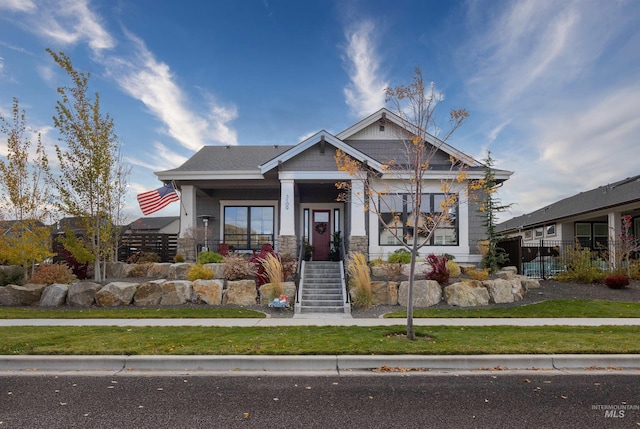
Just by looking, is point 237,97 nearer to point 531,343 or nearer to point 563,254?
point 531,343

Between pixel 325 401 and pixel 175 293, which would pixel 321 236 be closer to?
pixel 175 293

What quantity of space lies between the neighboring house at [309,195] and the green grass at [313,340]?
20.3 feet

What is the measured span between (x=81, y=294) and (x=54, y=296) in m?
0.90

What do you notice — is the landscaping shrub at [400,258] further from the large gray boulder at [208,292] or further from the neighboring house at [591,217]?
the neighboring house at [591,217]

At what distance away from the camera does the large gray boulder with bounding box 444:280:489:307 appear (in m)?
12.3

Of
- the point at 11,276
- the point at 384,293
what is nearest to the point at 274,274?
the point at 384,293

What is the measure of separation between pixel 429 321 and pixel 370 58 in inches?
380

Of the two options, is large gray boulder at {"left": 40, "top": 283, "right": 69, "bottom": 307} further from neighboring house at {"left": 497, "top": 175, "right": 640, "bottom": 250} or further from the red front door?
neighboring house at {"left": 497, "top": 175, "right": 640, "bottom": 250}

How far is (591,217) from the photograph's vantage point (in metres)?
24.1

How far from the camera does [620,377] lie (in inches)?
232

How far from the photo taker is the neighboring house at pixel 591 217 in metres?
19.8

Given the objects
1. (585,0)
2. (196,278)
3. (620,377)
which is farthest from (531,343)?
(585,0)

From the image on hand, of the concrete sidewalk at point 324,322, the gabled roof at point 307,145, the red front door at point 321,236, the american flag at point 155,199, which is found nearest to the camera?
the concrete sidewalk at point 324,322

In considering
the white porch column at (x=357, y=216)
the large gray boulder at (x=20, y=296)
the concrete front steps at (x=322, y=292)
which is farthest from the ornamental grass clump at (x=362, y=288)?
the large gray boulder at (x=20, y=296)
